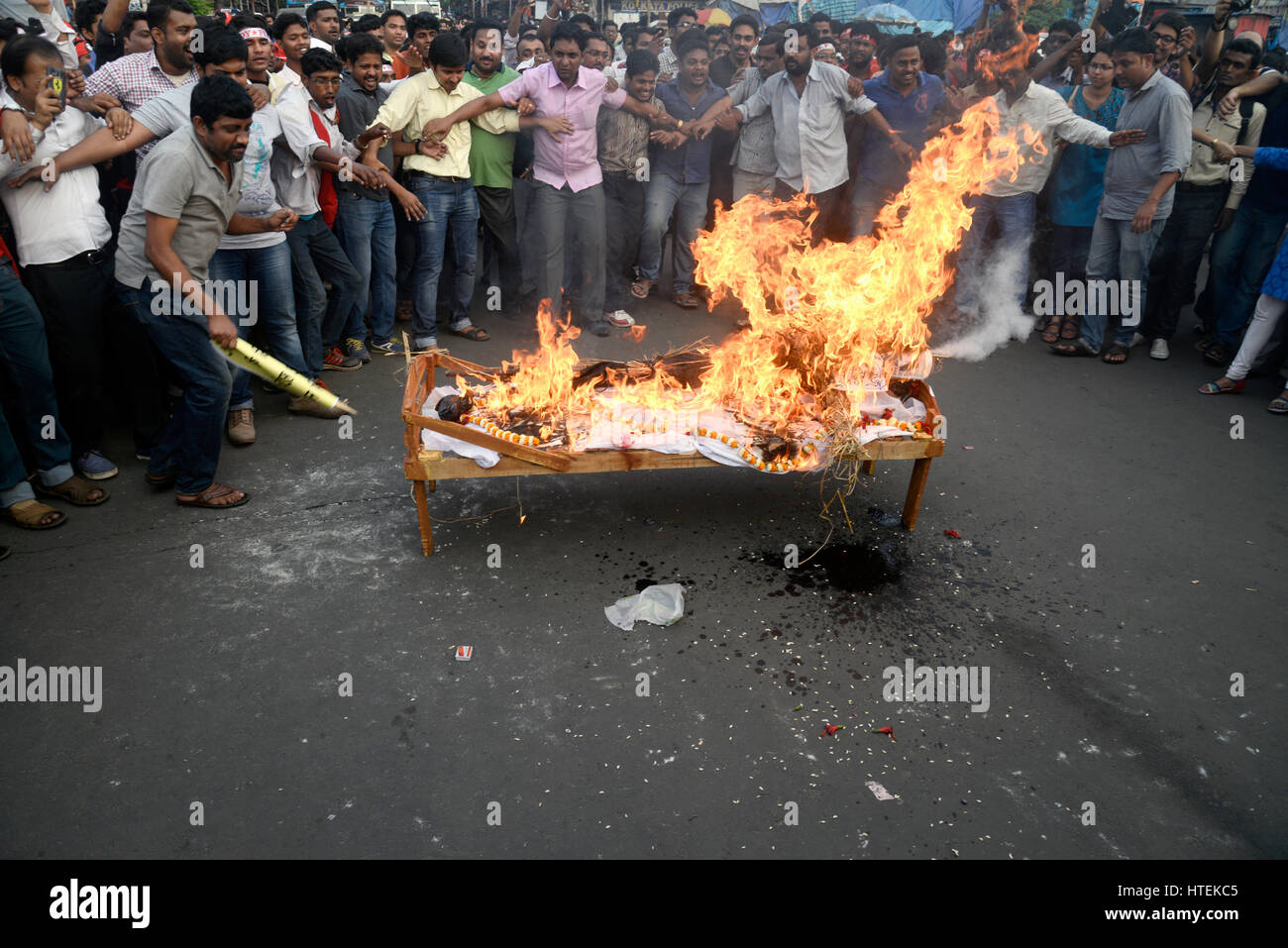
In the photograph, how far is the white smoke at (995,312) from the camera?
866 centimetres

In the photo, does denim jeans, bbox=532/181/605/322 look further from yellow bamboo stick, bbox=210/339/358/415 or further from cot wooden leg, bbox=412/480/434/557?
cot wooden leg, bbox=412/480/434/557

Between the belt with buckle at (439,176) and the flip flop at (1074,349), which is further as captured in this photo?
the flip flop at (1074,349)

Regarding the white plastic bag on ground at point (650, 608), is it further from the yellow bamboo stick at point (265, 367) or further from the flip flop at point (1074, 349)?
the flip flop at point (1074, 349)

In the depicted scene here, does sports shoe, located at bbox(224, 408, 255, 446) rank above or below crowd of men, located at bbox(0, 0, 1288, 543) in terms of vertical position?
below

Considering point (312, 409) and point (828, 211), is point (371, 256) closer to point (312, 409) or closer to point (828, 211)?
point (312, 409)

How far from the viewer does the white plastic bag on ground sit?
4.34 meters

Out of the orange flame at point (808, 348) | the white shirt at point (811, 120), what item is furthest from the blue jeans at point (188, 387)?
the white shirt at point (811, 120)

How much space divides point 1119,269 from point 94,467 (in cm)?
914

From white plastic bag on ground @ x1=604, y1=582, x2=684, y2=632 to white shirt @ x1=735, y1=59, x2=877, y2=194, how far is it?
584 centimetres

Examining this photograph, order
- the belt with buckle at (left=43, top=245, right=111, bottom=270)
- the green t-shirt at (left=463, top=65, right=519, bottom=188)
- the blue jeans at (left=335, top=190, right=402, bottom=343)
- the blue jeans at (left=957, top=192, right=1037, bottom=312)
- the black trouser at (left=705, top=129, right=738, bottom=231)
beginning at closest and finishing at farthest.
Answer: the belt with buckle at (left=43, top=245, right=111, bottom=270)
the blue jeans at (left=335, top=190, right=402, bottom=343)
the green t-shirt at (left=463, top=65, right=519, bottom=188)
the blue jeans at (left=957, top=192, right=1037, bottom=312)
the black trouser at (left=705, top=129, right=738, bottom=231)

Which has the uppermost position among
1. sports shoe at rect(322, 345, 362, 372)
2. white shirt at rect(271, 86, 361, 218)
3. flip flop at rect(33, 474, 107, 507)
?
white shirt at rect(271, 86, 361, 218)

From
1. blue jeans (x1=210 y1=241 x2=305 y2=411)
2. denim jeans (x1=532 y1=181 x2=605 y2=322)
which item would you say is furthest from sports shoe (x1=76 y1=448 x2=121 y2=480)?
denim jeans (x1=532 y1=181 x2=605 y2=322)

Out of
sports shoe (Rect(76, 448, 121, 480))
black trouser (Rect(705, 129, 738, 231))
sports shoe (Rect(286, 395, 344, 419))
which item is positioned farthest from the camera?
black trouser (Rect(705, 129, 738, 231))

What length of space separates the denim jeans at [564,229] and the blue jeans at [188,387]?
3.60 meters
